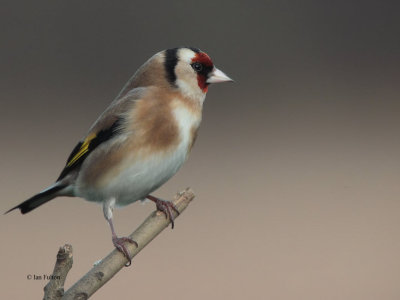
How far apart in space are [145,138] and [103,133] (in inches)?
5.7

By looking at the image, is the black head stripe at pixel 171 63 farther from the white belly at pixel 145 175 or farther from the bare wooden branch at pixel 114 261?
the bare wooden branch at pixel 114 261

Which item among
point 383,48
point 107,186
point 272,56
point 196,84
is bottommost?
point 107,186

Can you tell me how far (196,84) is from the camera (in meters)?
2.39

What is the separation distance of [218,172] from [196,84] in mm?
4029

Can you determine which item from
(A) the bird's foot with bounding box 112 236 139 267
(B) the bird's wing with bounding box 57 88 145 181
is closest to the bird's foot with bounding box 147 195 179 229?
(A) the bird's foot with bounding box 112 236 139 267

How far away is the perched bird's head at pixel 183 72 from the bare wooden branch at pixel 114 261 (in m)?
0.41

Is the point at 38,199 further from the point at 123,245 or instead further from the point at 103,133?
the point at 123,245

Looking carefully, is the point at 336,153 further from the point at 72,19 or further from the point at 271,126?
the point at 72,19

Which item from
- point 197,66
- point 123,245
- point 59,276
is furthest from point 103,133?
point 59,276

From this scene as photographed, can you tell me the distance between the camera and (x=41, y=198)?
230cm

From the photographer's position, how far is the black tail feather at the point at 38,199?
7.27ft

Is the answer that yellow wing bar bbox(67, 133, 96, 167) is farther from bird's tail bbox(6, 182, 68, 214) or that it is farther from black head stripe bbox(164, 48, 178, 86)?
black head stripe bbox(164, 48, 178, 86)

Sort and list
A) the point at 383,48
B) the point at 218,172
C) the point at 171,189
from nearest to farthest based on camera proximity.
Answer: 1. the point at 171,189
2. the point at 218,172
3. the point at 383,48

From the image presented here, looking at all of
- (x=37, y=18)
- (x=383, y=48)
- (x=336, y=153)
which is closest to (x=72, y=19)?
(x=37, y=18)
